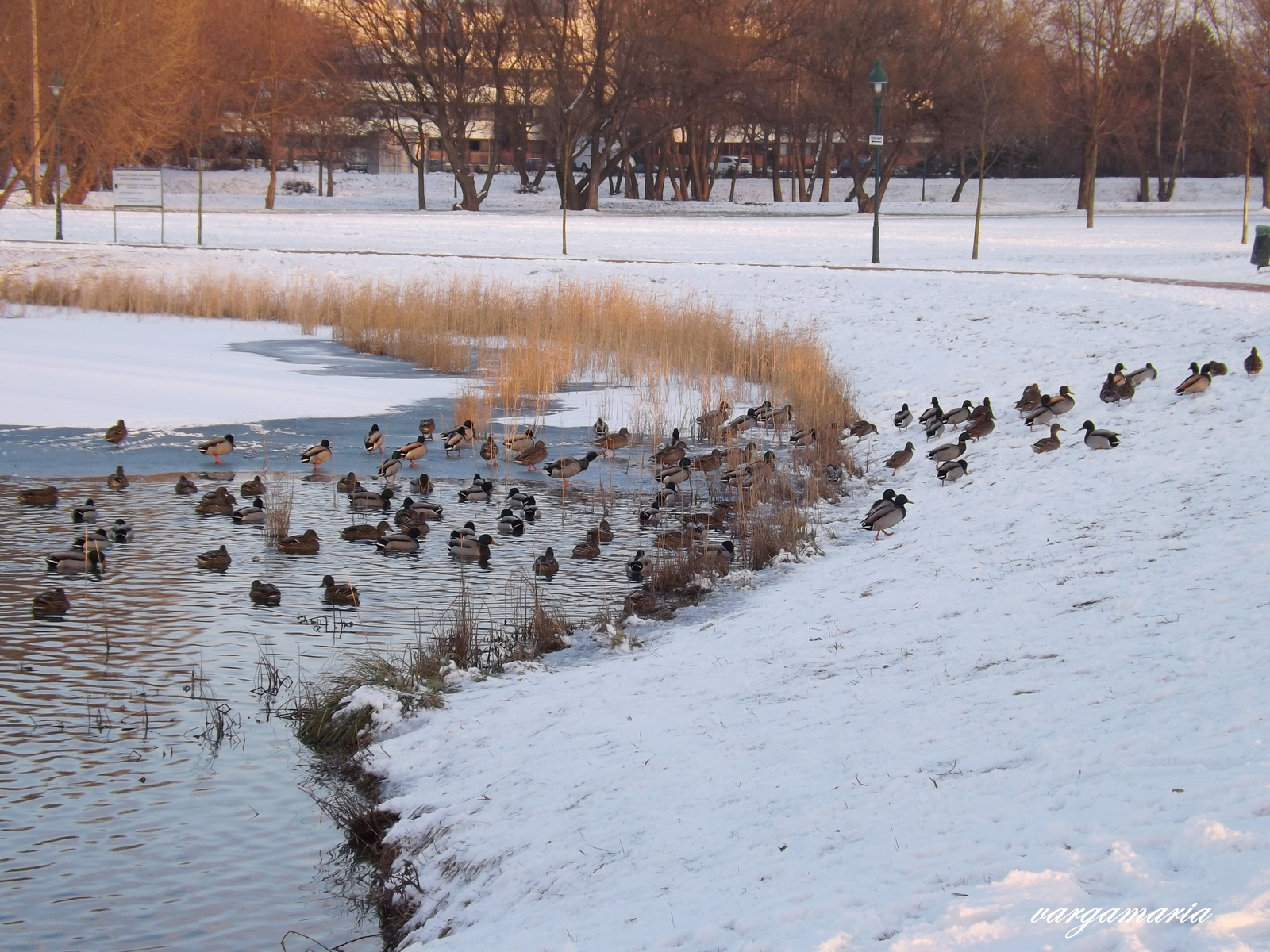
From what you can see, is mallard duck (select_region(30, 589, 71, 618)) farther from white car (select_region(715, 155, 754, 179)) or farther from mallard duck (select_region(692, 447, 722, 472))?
white car (select_region(715, 155, 754, 179))

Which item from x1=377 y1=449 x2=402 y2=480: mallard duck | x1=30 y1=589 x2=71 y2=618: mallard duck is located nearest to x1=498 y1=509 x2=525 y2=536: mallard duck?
x1=377 y1=449 x2=402 y2=480: mallard duck

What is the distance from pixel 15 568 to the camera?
10.9 metres

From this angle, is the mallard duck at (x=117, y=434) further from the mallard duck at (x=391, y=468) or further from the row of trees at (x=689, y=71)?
the row of trees at (x=689, y=71)

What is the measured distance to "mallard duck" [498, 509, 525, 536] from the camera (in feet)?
41.6

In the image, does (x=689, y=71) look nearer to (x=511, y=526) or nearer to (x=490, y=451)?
(x=490, y=451)

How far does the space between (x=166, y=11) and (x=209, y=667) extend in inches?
1262

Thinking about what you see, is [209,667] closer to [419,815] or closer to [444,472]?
[419,815]

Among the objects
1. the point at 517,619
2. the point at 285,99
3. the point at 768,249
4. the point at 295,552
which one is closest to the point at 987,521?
the point at 517,619

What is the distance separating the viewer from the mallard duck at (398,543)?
1180cm

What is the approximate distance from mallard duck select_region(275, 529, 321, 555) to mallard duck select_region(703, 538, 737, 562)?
Answer: 3.59 m

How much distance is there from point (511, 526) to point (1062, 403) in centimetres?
614

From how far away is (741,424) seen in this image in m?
17.1

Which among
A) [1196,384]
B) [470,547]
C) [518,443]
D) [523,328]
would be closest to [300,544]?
[470,547]

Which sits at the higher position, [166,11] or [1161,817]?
[166,11]
